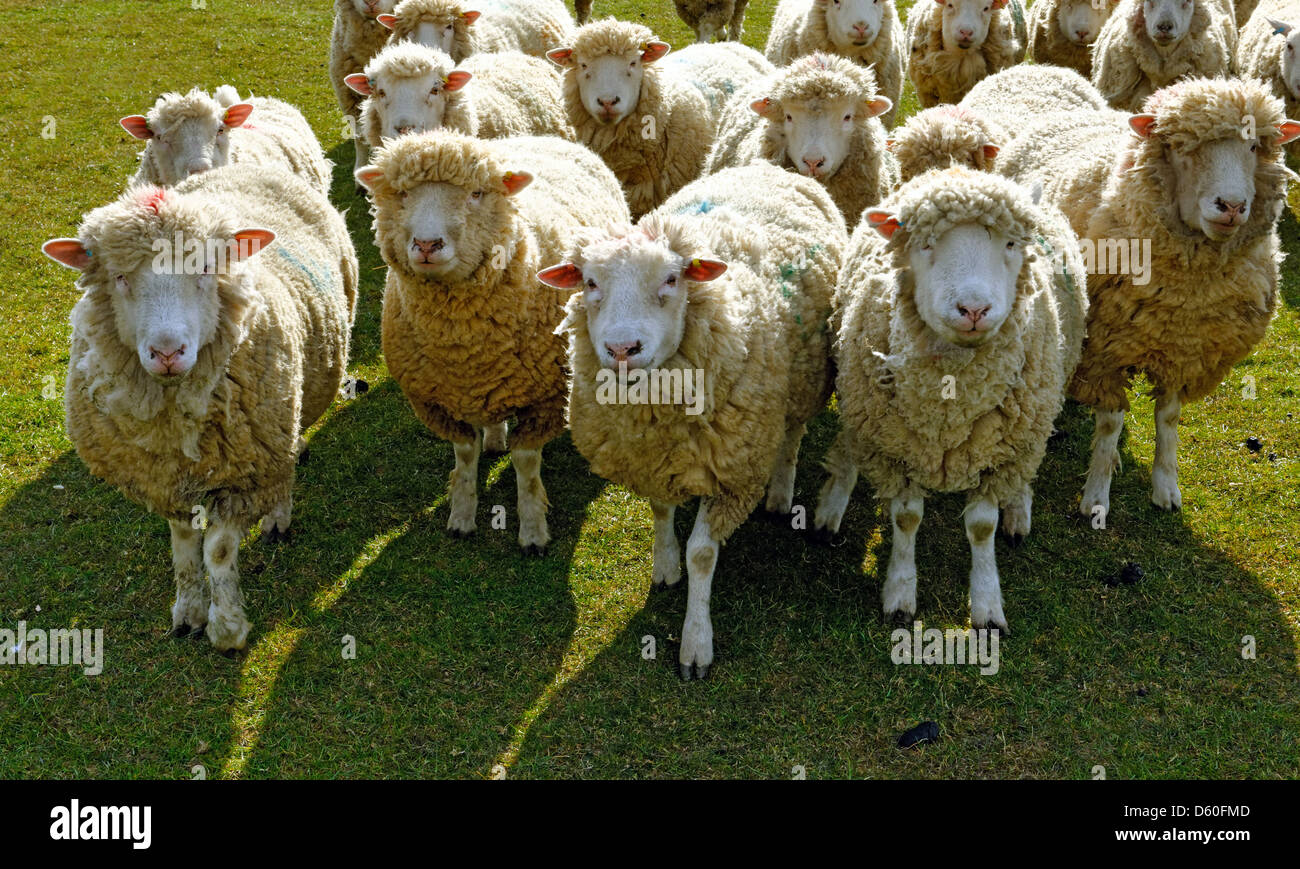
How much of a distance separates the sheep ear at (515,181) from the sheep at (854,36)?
441cm

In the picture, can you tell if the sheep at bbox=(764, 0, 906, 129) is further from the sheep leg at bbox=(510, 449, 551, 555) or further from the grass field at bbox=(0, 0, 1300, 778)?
the sheep leg at bbox=(510, 449, 551, 555)

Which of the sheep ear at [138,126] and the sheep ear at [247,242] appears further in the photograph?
the sheep ear at [138,126]

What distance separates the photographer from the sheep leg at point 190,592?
16.8 feet

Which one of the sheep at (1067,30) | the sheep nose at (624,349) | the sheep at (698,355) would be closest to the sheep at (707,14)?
the sheep at (1067,30)

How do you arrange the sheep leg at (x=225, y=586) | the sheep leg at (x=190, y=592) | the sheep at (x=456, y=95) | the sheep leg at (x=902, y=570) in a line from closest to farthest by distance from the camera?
1. the sheep leg at (x=225, y=586)
2. the sheep leg at (x=190, y=592)
3. the sheep leg at (x=902, y=570)
4. the sheep at (x=456, y=95)

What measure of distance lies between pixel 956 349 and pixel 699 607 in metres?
1.55

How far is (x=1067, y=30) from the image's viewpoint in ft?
32.9

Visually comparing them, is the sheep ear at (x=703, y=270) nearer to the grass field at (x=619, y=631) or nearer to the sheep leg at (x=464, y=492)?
the grass field at (x=619, y=631)

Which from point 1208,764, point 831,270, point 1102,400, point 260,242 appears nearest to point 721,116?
point 831,270

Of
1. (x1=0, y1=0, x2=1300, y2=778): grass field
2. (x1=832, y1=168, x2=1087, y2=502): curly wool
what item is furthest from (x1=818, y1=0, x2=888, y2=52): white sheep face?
(x1=832, y1=168, x2=1087, y2=502): curly wool

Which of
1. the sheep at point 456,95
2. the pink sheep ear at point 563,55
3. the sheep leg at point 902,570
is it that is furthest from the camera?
the pink sheep ear at point 563,55

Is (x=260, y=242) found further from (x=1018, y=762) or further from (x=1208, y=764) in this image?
(x=1208, y=764)

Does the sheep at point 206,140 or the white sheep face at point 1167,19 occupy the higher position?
the white sheep face at point 1167,19

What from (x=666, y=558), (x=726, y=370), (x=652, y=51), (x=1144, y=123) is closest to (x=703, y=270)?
(x=726, y=370)
